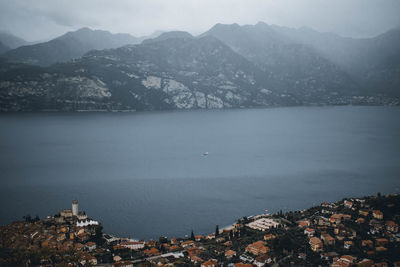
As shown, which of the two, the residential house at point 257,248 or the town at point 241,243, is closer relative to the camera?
the town at point 241,243

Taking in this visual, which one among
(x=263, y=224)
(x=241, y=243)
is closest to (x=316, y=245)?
(x=241, y=243)

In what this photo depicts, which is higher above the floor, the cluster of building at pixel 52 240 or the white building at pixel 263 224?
the white building at pixel 263 224

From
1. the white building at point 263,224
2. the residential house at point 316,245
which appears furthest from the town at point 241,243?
the white building at point 263,224

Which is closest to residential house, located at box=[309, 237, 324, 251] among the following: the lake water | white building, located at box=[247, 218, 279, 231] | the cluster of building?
white building, located at box=[247, 218, 279, 231]

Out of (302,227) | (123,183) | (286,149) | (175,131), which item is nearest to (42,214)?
(123,183)

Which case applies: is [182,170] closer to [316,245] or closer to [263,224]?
[263,224]

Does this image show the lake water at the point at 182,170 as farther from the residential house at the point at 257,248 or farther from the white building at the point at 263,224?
the residential house at the point at 257,248

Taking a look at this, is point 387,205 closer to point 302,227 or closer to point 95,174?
point 302,227
